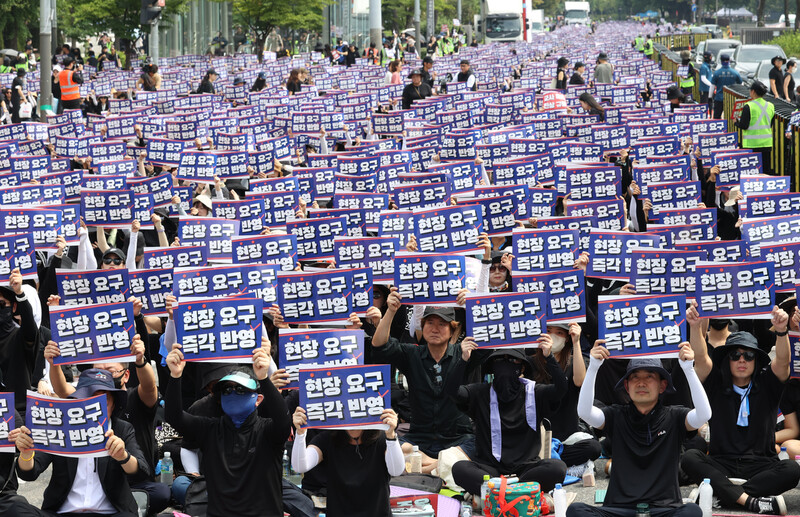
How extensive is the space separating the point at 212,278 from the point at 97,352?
5.78 feet

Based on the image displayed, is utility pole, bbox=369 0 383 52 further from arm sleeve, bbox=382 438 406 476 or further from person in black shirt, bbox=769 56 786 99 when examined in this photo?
arm sleeve, bbox=382 438 406 476

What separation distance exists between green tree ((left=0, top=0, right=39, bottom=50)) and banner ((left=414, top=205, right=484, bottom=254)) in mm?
44589

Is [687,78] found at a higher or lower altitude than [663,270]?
higher

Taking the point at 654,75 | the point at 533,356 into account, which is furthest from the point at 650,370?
the point at 654,75

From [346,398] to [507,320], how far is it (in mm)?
1981

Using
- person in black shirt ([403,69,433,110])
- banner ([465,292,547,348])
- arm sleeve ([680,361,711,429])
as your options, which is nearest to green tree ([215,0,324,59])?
person in black shirt ([403,69,433,110])

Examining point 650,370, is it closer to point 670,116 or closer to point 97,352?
point 97,352

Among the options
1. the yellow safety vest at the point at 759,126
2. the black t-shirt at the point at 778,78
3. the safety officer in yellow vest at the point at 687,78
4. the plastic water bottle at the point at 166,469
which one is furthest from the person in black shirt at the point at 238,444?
the safety officer in yellow vest at the point at 687,78

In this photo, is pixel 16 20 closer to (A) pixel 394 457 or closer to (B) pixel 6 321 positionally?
(B) pixel 6 321

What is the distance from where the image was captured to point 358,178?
1864 cm

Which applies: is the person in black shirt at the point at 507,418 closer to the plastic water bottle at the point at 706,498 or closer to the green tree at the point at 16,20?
the plastic water bottle at the point at 706,498

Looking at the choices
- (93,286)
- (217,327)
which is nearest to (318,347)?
(217,327)

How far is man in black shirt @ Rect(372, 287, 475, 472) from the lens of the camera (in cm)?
1059

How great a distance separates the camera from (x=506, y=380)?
32.3 ft
